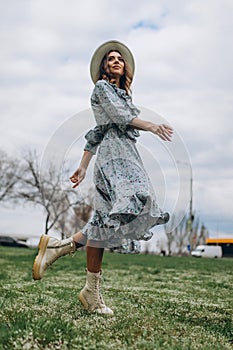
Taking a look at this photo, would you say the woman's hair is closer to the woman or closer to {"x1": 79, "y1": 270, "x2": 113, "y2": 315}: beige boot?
the woman

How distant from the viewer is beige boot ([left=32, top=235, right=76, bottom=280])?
4.45 meters

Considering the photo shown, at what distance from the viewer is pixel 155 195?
452 centimetres

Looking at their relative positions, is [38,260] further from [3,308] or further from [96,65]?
[96,65]

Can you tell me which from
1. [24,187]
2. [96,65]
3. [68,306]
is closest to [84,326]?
[68,306]

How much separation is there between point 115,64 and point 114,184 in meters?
1.19

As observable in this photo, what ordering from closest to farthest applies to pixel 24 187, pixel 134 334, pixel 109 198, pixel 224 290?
pixel 134 334 → pixel 109 198 → pixel 224 290 → pixel 24 187

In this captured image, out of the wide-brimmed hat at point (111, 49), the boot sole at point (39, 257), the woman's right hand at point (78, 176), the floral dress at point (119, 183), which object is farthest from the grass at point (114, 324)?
the wide-brimmed hat at point (111, 49)

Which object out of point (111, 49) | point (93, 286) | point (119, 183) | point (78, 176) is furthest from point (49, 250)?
point (111, 49)

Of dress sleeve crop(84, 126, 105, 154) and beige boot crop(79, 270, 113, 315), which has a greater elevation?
dress sleeve crop(84, 126, 105, 154)

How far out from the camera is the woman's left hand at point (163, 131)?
416cm

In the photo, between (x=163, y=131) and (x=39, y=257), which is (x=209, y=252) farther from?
(x=163, y=131)

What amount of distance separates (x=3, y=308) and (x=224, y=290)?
4862mm

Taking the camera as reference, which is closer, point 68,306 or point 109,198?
point 109,198

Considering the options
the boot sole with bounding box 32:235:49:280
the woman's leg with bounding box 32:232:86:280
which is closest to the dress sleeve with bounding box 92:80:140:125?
the woman's leg with bounding box 32:232:86:280
